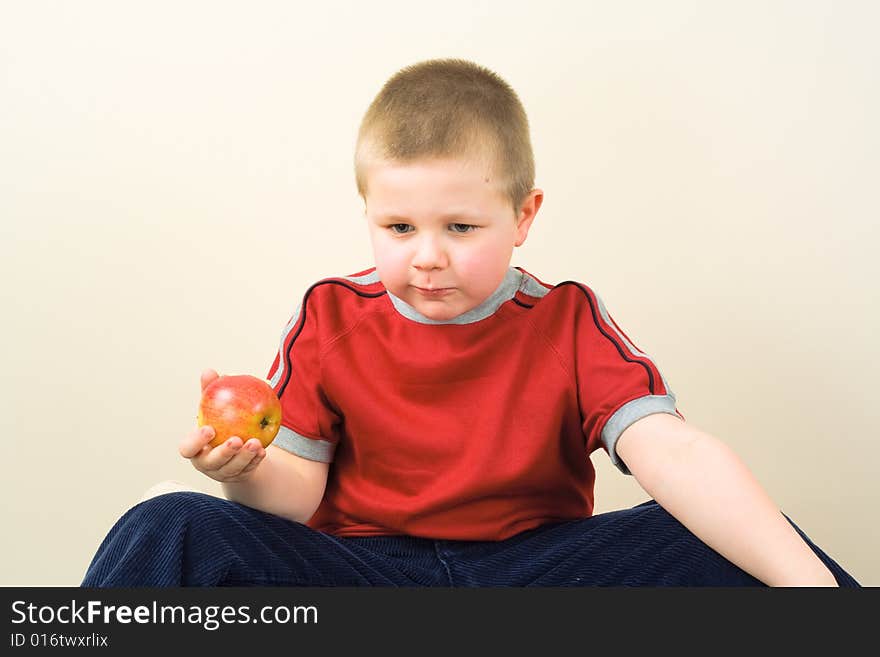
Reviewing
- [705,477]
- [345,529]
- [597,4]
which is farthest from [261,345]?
[705,477]

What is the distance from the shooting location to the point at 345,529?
1.61 m

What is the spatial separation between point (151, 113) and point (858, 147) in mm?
1251

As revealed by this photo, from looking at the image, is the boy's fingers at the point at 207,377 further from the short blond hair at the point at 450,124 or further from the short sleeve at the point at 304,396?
the short blond hair at the point at 450,124

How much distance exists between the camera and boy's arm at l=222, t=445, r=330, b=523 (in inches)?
56.5

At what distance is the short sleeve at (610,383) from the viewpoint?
4.89 feet

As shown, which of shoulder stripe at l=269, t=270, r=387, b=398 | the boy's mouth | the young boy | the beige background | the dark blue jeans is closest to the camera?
the dark blue jeans

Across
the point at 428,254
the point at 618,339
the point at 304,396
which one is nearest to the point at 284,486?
the point at 304,396

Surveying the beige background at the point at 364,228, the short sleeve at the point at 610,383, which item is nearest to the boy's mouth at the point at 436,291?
the short sleeve at the point at 610,383

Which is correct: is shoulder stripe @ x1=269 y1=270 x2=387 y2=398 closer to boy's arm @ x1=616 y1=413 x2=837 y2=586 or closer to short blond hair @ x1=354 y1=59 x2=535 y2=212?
short blond hair @ x1=354 y1=59 x2=535 y2=212

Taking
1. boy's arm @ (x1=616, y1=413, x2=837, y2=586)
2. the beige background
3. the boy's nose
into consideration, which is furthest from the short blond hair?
the beige background

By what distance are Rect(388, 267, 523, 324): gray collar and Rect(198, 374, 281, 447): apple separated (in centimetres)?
29

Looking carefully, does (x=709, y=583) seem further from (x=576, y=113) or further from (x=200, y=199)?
(x=200, y=199)

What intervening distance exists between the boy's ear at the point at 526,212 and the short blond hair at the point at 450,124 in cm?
1

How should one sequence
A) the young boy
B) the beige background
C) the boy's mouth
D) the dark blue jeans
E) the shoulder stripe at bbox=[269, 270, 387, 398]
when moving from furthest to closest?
1. the beige background
2. the shoulder stripe at bbox=[269, 270, 387, 398]
3. the boy's mouth
4. the young boy
5. the dark blue jeans
